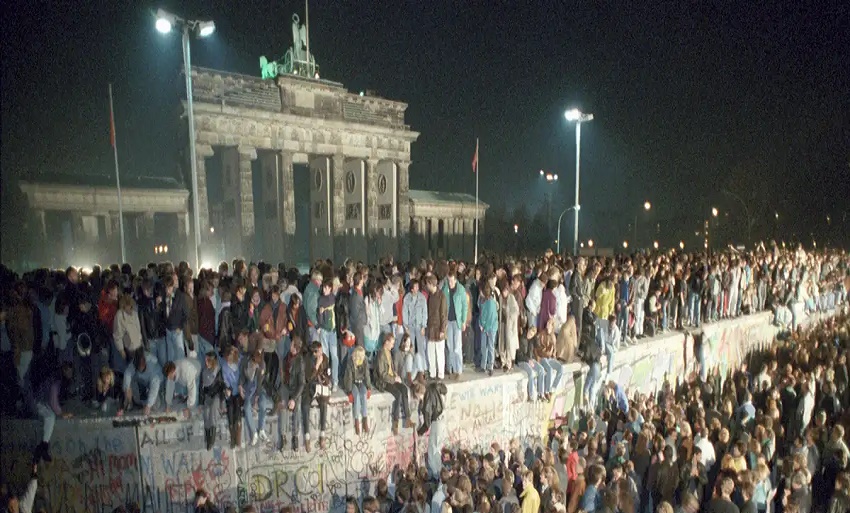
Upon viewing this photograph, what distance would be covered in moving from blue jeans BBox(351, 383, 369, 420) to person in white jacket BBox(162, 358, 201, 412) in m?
2.94

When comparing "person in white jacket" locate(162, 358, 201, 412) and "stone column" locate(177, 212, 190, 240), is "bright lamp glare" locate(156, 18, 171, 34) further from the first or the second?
"stone column" locate(177, 212, 190, 240)

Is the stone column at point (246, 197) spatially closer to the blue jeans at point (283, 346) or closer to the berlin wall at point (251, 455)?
the blue jeans at point (283, 346)

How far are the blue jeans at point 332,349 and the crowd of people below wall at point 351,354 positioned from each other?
0.04 metres

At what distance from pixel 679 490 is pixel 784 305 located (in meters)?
16.0

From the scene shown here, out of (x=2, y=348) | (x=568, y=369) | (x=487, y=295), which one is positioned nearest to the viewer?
(x=2, y=348)

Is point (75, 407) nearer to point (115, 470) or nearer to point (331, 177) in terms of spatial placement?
point (115, 470)

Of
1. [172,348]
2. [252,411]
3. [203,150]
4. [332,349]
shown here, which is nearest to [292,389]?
[252,411]

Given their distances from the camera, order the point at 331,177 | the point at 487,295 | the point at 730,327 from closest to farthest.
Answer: the point at 487,295, the point at 730,327, the point at 331,177

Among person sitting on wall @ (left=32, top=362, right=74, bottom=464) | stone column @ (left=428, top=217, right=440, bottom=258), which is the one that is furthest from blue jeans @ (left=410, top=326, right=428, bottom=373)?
stone column @ (left=428, top=217, right=440, bottom=258)

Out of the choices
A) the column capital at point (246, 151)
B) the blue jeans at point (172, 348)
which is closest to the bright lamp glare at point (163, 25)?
the blue jeans at point (172, 348)

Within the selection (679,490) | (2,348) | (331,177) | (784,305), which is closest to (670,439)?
(679,490)

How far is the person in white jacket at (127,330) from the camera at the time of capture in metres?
8.63

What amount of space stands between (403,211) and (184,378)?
1110 inches

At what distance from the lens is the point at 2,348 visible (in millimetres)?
8070
